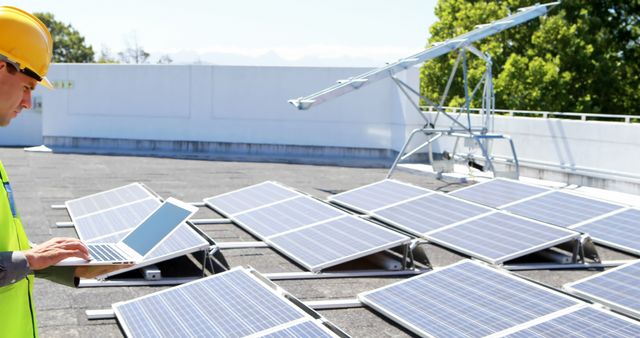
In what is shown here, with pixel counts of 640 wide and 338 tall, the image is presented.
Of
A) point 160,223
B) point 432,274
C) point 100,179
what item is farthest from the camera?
point 100,179

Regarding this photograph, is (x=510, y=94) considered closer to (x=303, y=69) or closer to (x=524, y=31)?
(x=524, y=31)

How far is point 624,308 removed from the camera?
714 centimetres

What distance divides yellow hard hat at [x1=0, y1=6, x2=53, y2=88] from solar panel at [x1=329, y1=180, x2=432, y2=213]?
9743mm

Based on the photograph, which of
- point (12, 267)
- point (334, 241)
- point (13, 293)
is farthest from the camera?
point (334, 241)

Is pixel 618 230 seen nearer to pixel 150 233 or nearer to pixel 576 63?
pixel 150 233

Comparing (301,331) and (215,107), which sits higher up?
(215,107)

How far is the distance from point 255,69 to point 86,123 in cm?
583

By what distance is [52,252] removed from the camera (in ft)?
9.50

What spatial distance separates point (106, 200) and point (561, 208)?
22.8 ft

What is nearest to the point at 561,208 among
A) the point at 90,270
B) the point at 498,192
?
the point at 498,192

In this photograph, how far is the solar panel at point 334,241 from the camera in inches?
355

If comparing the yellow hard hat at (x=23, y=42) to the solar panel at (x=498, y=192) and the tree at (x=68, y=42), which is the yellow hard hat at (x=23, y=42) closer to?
the solar panel at (x=498, y=192)

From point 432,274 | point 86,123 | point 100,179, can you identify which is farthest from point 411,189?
point 86,123

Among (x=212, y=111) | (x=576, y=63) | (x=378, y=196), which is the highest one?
(x=576, y=63)
